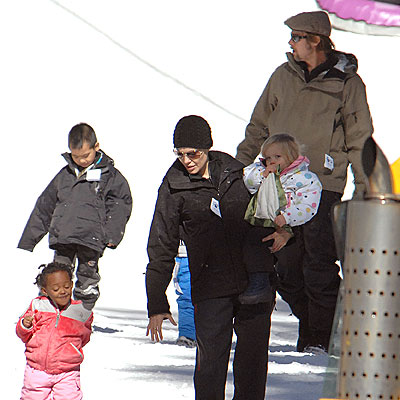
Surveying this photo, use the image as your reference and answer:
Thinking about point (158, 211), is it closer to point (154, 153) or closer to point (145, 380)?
point (145, 380)

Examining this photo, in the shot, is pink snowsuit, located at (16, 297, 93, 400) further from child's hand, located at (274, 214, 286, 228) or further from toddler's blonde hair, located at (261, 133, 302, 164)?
toddler's blonde hair, located at (261, 133, 302, 164)

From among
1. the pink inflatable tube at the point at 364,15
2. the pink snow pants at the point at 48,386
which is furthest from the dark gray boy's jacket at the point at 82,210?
the pink inflatable tube at the point at 364,15

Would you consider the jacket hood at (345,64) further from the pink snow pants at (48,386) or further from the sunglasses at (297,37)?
the pink snow pants at (48,386)

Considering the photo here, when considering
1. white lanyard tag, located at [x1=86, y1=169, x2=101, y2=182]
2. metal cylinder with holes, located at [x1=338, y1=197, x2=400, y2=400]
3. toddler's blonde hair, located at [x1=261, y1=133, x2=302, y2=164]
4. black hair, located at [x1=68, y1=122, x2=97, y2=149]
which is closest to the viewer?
metal cylinder with holes, located at [x1=338, y1=197, x2=400, y2=400]

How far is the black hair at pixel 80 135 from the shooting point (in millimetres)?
7320

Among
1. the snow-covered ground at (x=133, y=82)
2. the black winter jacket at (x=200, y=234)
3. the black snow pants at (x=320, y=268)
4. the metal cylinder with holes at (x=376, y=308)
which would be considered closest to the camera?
the metal cylinder with holes at (x=376, y=308)

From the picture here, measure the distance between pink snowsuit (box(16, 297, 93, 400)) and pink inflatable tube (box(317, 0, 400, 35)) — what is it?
12.4 meters

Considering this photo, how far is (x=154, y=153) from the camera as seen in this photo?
14.2 meters

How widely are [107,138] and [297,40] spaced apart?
26.5ft

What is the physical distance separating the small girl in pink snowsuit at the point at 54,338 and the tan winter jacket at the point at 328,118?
6.52ft

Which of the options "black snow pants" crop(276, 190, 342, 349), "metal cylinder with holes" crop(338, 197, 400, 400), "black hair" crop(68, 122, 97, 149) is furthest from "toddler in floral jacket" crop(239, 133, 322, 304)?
"black hair" crop(68, 122, 97, 149)

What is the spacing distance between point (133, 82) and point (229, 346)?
37.1 feet

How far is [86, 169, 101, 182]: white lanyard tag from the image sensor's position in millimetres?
7469

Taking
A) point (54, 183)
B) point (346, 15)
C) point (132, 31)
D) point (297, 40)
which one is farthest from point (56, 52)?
point (297, 40)
